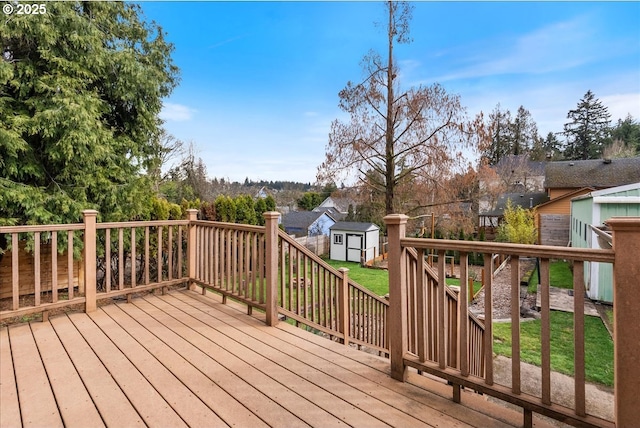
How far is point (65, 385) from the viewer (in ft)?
6.40

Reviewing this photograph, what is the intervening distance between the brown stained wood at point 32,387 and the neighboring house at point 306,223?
19036mm

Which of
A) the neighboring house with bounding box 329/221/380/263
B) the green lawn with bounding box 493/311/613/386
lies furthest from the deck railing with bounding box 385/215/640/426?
the neighboring house with bounding box 329/221/380/263

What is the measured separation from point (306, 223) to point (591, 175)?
16.9 meters

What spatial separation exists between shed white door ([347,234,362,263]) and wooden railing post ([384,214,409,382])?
15.4 metres

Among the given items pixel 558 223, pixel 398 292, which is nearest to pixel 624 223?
pixel 398 292

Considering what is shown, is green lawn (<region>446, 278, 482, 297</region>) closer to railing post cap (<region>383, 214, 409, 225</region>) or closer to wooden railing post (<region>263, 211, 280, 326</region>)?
wooden railing post (<region>263, 211, 280, 326</region>)

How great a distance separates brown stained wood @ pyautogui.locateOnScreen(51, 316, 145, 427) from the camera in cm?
164

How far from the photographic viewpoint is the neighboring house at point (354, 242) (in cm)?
1727

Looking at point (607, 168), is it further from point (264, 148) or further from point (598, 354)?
point (264, 148)

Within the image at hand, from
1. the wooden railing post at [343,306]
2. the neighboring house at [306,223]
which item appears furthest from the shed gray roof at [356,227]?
the wooden railing post at [343,306]

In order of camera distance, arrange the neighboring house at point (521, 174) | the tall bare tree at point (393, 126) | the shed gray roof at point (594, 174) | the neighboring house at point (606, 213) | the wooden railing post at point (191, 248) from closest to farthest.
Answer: the wooden railing post at point (191, 248) < the neighboring house at point (606, 213) < the tall bare tree at point (393, 126) < the shed gray roof at point (594, 174) < the neighboring house at point (521, 174)

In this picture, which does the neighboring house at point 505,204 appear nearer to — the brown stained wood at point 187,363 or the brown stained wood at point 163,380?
the brown stained wood at point 187,363

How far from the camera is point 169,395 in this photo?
1848mm

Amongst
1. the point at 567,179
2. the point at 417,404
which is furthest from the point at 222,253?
the point at 567,179
